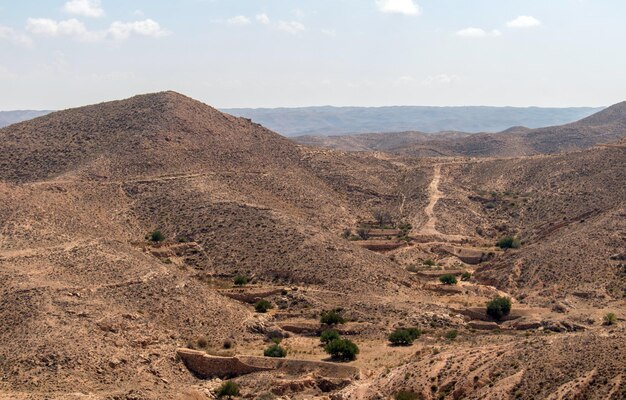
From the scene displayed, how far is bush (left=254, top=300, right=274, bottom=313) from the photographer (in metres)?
41.8

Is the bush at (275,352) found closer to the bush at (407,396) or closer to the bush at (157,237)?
the bush at (407,396)

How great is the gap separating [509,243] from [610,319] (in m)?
20.4

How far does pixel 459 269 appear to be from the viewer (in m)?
53.9

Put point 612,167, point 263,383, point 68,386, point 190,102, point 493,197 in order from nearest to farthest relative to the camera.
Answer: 1. point 68,386
2. point 263,383
3. point 612,167
4. point 493,197
5. point 190,102

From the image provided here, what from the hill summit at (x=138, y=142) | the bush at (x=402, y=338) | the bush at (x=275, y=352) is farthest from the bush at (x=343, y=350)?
the hill summit at (x=138, y=142)

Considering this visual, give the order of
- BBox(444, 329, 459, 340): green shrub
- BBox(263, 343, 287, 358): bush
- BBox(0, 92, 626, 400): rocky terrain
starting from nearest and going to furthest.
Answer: BBox(0, 92, 626, 400): rocky terrain, BBox(263, 343, 287, 358): bush, BBox(444, 329, 459, 340): green shrub

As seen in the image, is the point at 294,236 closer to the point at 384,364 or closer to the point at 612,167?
the point at 384,364

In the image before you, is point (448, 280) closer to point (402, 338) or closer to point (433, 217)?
point (402, 338)

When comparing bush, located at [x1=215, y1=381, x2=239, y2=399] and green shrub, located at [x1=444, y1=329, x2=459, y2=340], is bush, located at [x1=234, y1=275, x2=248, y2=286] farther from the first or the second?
bush, located at [x1=215, y1=381, x2=239, y2=399]

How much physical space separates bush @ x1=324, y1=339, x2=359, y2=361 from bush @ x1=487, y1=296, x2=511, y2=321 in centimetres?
1010

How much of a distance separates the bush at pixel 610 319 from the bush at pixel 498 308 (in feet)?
15.7

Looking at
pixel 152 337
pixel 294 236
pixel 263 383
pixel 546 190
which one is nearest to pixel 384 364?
pixel 263 383

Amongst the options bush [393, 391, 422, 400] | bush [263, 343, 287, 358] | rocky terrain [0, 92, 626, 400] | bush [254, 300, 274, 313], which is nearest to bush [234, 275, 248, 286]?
rocky terrain [0, 92, 626, 400]

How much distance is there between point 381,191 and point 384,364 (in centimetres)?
4301
